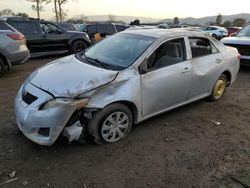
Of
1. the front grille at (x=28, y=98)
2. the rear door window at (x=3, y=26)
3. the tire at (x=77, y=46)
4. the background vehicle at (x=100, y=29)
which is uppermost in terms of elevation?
the rear door window at (x=3, y=26)

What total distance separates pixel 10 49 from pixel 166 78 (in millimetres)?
5298

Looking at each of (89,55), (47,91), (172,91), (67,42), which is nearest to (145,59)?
(172,91)

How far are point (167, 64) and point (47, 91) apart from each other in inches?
78.5

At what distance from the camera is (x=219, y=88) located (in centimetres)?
614

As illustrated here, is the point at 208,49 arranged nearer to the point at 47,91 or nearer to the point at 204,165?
the point at 204,165

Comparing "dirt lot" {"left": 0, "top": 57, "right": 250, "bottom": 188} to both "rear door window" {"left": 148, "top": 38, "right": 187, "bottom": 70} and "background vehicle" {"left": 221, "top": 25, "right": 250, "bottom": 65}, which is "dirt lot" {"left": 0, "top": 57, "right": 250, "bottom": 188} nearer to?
"rear door window" {"left": 148, "top": 38, "right": 187, "bottom": 70}

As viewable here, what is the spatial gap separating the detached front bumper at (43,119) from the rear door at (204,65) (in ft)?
8.32

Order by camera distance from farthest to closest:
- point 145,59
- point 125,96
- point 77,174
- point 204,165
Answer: point 145,59 < point 125,96 < point 204,165 < point 77,174

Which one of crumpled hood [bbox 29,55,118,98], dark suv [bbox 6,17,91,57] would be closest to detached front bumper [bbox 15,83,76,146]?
crumpled hood [bbox 29,55,118,98]

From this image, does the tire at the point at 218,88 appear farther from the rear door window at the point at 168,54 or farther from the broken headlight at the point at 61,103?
the broken headlight at the point at 61,103

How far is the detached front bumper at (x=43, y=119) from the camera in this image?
11.9 feet

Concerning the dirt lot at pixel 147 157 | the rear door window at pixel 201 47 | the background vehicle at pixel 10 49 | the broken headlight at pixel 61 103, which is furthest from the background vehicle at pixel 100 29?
the broken headlight at pixel 61 103

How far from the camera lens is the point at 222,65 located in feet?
19.2

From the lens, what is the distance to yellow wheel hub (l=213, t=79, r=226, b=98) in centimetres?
600
